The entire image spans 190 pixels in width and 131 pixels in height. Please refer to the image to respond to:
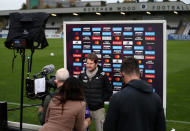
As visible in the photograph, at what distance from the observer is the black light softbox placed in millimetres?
5039

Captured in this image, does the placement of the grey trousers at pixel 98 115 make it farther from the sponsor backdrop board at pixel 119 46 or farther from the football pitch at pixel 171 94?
the football pitch at pixel 171 94

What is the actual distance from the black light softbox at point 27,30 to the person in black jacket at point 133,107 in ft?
8.50

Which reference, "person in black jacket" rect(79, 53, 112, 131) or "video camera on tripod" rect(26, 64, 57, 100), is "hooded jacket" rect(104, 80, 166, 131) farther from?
"person in black jacket" rect(79, 53, 112, 131)

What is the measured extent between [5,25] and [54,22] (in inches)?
388

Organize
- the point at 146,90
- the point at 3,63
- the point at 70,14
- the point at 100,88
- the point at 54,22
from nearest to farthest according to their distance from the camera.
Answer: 1. the point at 146,90
2. the point at 100,88
3. the point at 3,63
4. the point at 70,14
5. the point at 54,22

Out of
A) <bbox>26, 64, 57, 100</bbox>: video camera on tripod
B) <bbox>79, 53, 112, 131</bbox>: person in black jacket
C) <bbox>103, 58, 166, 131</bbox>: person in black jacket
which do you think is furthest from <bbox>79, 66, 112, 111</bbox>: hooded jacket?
<bbox>103, 58, 166, 131</bbox>: person in black jacket

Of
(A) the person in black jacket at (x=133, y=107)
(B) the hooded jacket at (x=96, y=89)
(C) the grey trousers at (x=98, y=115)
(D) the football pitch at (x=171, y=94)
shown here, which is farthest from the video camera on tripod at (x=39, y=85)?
(A) the person in black jacket at (x=133, y=107)

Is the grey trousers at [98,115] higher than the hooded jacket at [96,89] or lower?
lower

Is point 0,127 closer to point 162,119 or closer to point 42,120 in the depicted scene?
point 42,120

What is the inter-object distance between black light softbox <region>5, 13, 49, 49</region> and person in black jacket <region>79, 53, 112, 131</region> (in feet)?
3.00

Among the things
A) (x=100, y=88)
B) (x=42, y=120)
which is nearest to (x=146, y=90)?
(x=42, y=120)

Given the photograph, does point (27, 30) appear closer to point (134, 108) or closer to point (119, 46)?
point (119, 46)

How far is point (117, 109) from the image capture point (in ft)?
9.07

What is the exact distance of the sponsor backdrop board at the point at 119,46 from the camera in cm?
535
